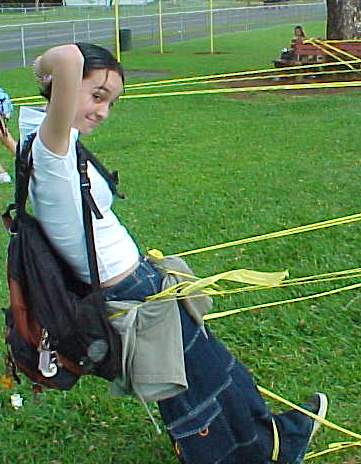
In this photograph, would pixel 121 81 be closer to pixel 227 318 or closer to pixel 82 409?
pixel 82 409

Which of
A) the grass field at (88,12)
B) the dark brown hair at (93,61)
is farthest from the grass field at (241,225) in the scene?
the grass field at (88,12)

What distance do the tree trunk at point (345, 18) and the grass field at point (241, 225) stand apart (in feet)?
8.43

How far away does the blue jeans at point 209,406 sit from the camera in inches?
115

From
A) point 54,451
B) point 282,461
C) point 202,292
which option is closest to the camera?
point 202,292

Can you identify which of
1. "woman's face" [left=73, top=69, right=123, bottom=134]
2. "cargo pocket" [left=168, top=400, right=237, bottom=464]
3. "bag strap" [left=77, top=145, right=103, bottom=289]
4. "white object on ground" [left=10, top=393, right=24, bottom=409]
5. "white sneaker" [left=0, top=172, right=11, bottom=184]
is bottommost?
"white object on ground" [left=10, top=393, right=24, bottom=409]

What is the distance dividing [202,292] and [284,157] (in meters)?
6.33

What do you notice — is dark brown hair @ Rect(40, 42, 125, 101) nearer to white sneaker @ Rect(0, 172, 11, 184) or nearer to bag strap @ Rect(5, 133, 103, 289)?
bag strap @ Rect(5, 133, 103, 289)

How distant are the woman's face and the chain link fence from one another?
20266 mm

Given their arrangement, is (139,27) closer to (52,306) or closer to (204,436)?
(204,436)

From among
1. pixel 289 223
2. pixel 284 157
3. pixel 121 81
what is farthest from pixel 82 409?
pixel 284 157

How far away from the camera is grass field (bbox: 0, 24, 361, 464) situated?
149 inches

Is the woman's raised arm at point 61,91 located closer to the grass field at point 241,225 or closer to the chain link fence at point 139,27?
the grass field at point 241,225

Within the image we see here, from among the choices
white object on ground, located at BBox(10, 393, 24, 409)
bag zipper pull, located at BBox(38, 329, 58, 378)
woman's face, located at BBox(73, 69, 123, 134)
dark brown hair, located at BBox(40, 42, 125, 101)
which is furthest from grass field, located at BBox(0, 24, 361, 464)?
dark brown hair, located at BBox(40, 42, 125, 101)

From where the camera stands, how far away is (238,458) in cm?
311
